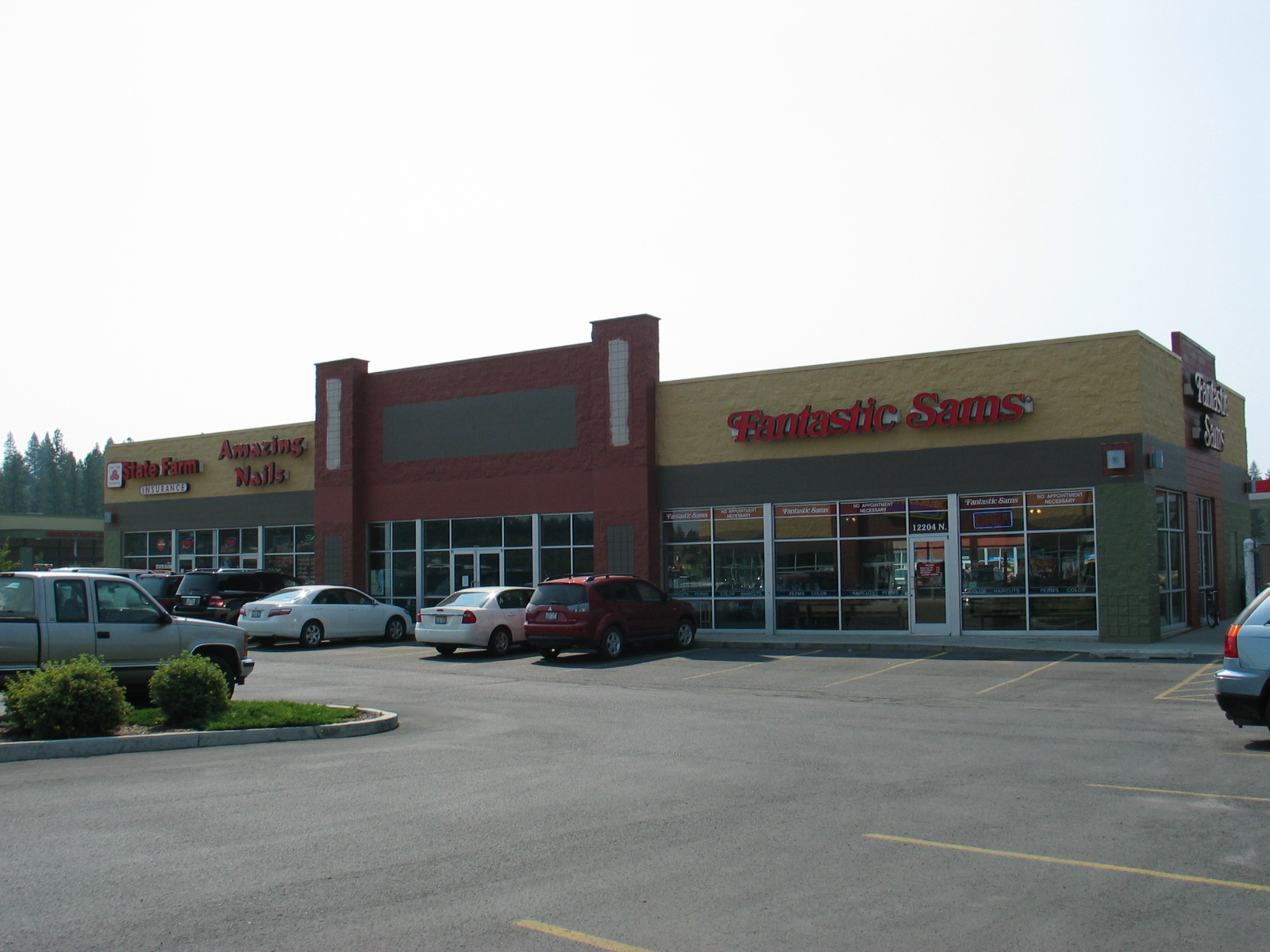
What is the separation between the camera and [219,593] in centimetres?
2741

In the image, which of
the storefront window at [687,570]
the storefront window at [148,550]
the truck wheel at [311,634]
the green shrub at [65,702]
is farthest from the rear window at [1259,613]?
the storefront window at [148,550]

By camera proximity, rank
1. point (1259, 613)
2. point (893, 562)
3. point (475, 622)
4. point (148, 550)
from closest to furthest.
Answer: point (1259, 613) < point (475, 622) < point (893, 562) < point (148, 550)

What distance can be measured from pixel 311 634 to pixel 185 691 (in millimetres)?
14024

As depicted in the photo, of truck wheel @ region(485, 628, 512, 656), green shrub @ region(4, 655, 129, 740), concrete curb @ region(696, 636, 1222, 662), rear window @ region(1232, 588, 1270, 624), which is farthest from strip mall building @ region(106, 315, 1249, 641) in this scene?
green shrub @ region(4, 655, 129, 740)

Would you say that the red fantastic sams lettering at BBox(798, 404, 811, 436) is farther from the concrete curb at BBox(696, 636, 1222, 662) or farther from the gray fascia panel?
the gray fascia panel

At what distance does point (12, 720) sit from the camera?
1118cm

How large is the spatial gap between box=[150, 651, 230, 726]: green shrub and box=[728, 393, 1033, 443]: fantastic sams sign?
645 inches

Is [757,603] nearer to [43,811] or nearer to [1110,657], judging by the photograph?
[1110,657]

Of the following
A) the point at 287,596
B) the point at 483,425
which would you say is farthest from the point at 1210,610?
the point at 287,596

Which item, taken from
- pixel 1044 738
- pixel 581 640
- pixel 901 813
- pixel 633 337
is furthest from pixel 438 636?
pixel 901 813

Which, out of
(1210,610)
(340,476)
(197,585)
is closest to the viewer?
(197,585)

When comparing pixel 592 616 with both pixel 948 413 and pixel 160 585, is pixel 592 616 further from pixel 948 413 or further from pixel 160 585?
pixel 160 585

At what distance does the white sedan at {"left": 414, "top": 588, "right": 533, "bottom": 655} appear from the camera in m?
23.1

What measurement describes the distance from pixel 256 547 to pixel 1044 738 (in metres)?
29.4
